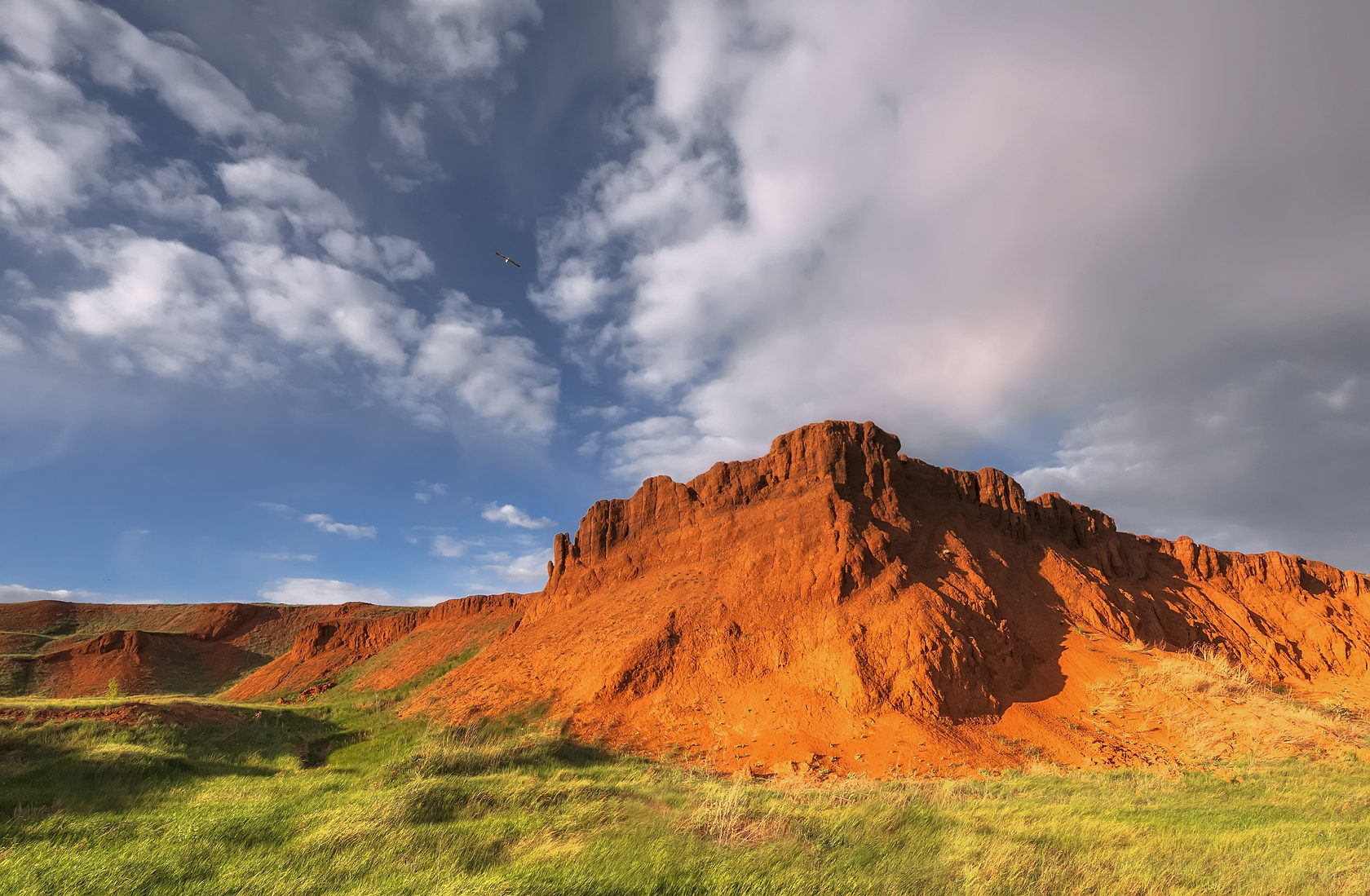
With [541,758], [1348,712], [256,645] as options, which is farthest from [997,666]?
[256,645]

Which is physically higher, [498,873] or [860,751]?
[498,873]

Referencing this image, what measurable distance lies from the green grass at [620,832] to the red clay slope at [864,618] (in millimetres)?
5524

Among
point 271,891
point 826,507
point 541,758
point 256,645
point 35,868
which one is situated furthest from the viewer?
point 256,645

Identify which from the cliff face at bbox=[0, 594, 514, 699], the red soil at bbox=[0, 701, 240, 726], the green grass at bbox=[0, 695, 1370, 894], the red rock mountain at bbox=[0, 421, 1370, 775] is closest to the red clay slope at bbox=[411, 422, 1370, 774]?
the red rock mountain at bbox=[0, 421, 1370, 775]

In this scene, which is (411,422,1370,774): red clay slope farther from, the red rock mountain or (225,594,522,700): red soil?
(225,594,522,700): red soil

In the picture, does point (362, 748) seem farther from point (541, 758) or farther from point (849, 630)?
point (849, 630)

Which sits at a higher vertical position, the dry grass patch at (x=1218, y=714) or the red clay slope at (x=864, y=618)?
the red clay slope at (x=864, y=618)

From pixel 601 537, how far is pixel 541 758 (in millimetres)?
20886

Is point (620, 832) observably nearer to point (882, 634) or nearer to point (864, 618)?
point (882, 634)

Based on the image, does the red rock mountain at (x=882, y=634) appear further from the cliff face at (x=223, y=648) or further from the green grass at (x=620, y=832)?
the green grass at (x=620, y=832)

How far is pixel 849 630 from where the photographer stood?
25328mm

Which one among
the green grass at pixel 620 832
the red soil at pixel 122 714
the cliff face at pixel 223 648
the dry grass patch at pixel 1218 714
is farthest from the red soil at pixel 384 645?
the dry grass patch at pixel 1218 714

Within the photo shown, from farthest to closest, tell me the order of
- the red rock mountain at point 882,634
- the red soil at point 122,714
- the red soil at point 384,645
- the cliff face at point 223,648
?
the cliff face at point 223,648
the red soil at point 384,645
the red rock mountain at point 882,634
the red soil at point 122,714

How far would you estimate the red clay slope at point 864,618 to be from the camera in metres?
22.4
